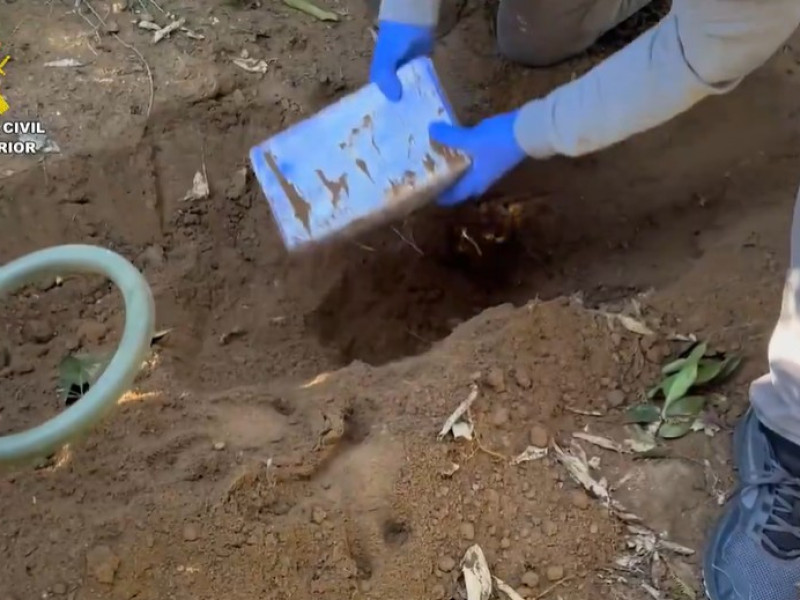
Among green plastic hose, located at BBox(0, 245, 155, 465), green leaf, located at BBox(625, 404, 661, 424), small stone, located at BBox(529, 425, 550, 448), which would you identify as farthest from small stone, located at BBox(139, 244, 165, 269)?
green leaf, located at BBox(625, 404, 661, 424)

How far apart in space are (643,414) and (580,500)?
195 mm

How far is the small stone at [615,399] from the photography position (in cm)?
159

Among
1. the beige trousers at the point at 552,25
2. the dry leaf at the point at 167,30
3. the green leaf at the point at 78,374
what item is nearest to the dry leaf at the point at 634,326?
the beige trousers at the point at 552,25

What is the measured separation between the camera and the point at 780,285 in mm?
1695

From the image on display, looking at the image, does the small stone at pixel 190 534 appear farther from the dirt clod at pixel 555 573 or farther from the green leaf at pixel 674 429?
the green leaf at pixel 674 429

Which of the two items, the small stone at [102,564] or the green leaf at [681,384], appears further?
the green leaf at [681,384]

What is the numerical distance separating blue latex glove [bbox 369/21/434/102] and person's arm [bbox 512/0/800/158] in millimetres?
259

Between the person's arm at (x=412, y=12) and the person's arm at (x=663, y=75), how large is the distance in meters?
0.27

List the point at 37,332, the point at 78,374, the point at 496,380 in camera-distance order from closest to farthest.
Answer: the point at 496,380, the point at 78,374, the point at 37,332

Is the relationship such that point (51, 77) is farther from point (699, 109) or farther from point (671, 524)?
point (671, 524)

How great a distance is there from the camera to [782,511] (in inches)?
58.1

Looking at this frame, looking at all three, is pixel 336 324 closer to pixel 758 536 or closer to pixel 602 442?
pixel 602 442

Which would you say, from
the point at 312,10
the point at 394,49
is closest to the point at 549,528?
the point at 394,49

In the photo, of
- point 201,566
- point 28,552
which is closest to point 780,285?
point 201,566
